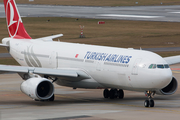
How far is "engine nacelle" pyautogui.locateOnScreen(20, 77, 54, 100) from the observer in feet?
102

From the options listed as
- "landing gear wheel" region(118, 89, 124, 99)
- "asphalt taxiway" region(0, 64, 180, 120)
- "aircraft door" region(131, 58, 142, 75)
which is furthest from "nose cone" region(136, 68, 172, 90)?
"landing gear wheel" region(118, 89, 124, 99)

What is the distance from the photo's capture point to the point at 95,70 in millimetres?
32906

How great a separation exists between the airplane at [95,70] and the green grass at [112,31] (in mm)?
31925

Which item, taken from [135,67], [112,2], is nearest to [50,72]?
[135,67]

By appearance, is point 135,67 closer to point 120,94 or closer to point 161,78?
point 161,78

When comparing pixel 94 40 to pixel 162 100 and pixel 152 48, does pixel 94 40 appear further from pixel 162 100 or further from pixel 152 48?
pixel 162 100

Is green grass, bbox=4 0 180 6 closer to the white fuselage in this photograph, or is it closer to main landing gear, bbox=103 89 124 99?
the white fuselage

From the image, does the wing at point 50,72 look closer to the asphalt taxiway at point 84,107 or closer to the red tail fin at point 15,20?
the asphalt taxiway at point 84,107

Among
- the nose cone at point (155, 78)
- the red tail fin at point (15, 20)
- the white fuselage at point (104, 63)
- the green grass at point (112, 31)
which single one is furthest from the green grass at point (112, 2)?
the nose cone at point (155, 78)

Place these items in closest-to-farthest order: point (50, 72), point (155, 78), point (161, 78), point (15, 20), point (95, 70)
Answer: point (161, 78) < point (155, 78) < point (95, 70) < point (50, 72) < point (15, 20)

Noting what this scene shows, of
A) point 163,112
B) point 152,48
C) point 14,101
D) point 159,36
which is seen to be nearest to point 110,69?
point 163,112

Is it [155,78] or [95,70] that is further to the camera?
[95,70]

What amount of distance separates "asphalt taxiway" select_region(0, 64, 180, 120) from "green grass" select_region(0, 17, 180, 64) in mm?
31204

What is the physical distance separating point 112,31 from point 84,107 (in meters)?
66.9
